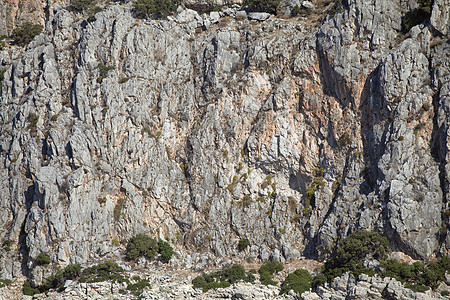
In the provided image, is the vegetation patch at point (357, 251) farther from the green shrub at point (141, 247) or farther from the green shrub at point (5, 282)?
the green shrub at point (5, 282)

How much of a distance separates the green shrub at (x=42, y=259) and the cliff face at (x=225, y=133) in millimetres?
946

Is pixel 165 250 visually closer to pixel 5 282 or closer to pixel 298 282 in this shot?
pixel 298 282

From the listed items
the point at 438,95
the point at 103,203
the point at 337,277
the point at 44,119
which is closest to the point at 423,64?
the point at 438,95

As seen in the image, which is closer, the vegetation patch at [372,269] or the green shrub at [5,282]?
the vegetation patch at [372,269]

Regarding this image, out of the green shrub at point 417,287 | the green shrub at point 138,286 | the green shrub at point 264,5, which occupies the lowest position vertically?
the green shrub at point 138,286

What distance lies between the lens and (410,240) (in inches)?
2254

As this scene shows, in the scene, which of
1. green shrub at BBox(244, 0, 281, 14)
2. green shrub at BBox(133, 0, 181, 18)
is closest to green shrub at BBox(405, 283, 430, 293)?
green shrub at BBox(244, 0, 281, 14)

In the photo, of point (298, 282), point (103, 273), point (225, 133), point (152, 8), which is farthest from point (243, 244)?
point (152, 8)

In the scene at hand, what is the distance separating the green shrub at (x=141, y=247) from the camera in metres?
66.0

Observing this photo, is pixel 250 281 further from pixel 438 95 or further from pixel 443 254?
pixel 438 95

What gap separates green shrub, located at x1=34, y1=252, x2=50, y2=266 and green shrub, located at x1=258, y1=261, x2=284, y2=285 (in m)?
25.3

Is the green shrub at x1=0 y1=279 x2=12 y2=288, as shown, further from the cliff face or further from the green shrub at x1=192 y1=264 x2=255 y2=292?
the green shrub at x1=192 y1=264 x2=255 y2=292

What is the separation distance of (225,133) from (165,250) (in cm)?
1682

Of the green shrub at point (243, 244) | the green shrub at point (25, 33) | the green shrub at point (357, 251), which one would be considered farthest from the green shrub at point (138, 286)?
the green shrub at point (25, 33)
